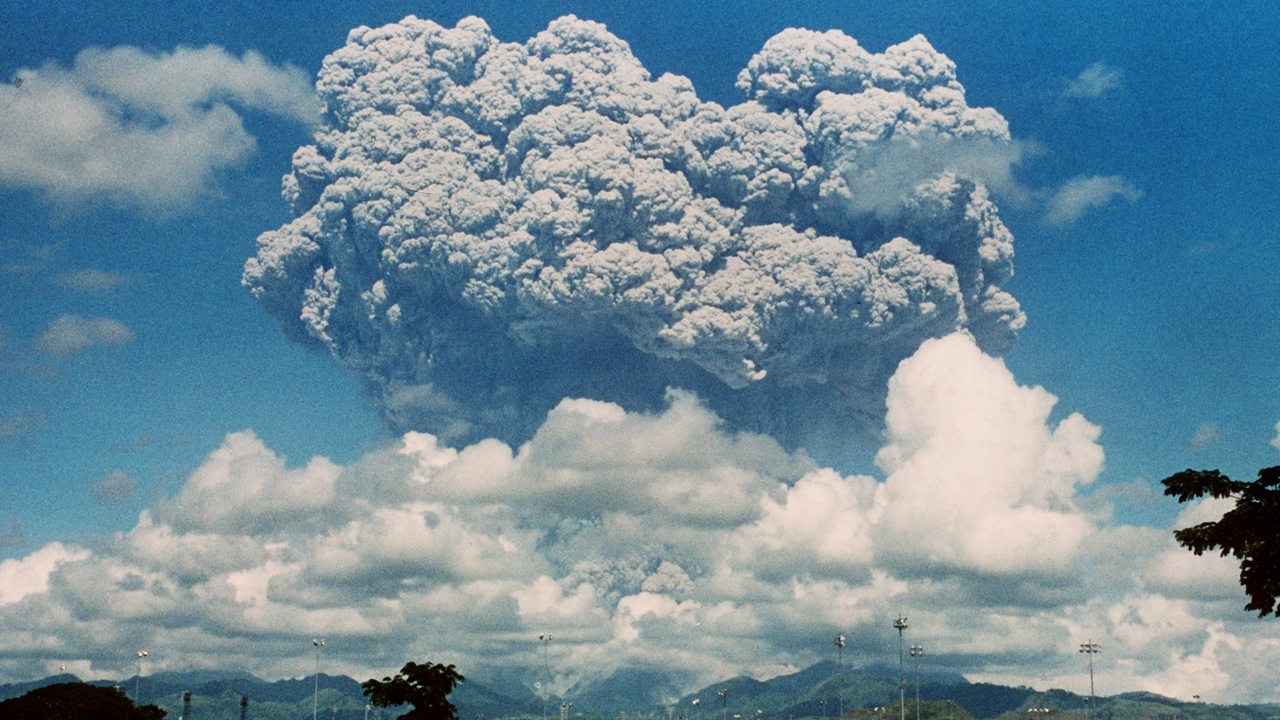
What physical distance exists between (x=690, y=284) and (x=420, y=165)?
39160 mm

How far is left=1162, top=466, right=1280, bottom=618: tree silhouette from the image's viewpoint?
35.8 m

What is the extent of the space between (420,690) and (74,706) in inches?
1739

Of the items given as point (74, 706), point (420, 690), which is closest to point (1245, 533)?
point (420, 690)

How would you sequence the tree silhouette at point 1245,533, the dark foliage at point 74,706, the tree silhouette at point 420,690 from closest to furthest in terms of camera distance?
the tree silhouette at point 1245,533, the tree silhouette at point 420,690, the dark foliage at point 74,706

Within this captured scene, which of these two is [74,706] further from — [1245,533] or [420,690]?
[1245,533]

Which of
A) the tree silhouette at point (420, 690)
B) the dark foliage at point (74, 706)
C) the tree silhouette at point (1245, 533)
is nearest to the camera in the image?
the tree silhouette at point (1245, 533)

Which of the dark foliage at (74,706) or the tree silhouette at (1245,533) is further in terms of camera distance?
the dark foliage at (74,706)

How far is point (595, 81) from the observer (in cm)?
19850

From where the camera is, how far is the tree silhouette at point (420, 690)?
233 ft

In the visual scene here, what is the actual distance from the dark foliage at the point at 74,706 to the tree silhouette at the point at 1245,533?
276ft

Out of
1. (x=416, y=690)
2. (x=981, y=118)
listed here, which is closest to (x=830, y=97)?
(x=981, y=118)

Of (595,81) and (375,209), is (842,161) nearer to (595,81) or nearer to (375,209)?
(595,81)

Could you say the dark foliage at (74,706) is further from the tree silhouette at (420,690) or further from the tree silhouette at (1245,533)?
the tree silhouette at (1245,533)

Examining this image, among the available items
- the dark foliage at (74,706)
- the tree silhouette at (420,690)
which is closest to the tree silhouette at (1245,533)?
the tree silhouette at (420,690)
